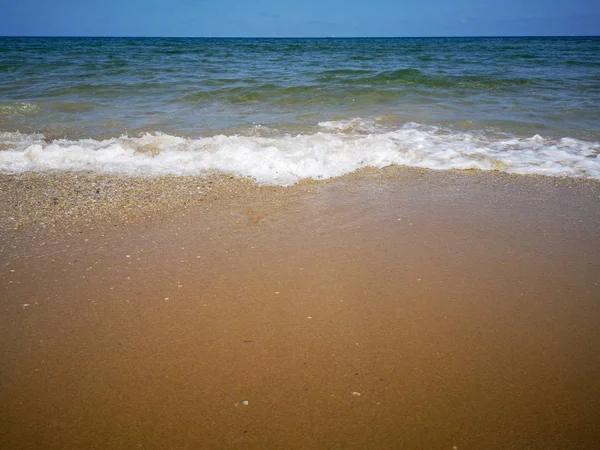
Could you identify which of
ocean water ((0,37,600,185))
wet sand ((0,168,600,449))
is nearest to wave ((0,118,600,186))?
ocean water ((0,37,600,185))

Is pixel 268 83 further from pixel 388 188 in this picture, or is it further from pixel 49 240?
pixel 49 240

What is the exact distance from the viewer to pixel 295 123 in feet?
21.7

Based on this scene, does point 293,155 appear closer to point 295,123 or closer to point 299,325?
point 295,123

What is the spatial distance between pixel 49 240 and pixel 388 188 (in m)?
2.82

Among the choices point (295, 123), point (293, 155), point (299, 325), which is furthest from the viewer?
point (295, 123)

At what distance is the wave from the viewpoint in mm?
4227

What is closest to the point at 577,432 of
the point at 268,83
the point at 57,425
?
the point at 57,425

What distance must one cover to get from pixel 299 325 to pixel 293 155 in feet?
9.58

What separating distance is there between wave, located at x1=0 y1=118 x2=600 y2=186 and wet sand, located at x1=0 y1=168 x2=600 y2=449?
96 centimetres

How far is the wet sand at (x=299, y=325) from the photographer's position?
A: 4.98 feet

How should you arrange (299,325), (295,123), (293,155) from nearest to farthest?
(299,325), (293,155), (295,123)

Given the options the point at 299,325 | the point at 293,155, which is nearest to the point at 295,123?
the point at 293,155

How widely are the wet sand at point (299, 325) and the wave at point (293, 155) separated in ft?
3.13

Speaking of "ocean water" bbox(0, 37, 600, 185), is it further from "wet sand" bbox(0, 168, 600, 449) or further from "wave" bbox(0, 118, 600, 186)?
"wet sand" bbox(0, 168, 600, 449)
